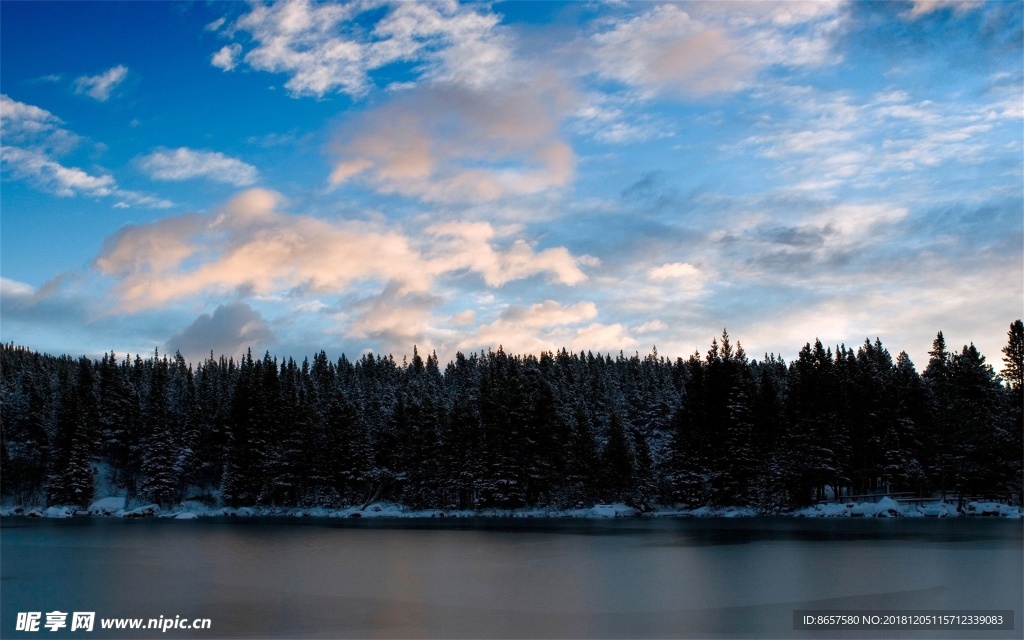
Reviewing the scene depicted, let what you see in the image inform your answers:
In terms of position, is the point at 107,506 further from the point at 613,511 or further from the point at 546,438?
the point at 613,511

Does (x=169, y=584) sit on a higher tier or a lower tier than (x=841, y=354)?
lower

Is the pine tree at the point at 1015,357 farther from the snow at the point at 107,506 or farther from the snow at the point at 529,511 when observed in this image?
the snow at the point at 107,506

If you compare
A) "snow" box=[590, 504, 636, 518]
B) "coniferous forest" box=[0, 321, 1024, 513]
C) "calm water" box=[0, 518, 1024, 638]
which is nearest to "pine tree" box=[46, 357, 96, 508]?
"coniferous forest" box=[0, 321, 1024, 513]

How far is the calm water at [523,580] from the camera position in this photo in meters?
19.4

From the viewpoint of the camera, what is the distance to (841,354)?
3344 inches

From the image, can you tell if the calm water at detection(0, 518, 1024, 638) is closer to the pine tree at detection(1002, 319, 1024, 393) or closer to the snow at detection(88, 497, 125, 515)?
the pine tree at detection(1002, 319, 1024, 393)

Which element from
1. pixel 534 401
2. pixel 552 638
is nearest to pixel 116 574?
pixel 552 638

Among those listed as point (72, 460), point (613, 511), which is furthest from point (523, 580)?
point (72, 460)

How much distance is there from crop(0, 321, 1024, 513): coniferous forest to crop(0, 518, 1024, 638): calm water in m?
20.6

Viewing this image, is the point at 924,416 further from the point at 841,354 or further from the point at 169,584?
the point at 169,584

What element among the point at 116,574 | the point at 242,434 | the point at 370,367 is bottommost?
the point at 116,574

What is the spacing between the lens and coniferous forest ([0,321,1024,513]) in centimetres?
6819

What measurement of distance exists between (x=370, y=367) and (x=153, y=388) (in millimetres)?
81775

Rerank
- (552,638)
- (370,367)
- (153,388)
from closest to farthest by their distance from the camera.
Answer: (552,638), (153,388), (370,367)
